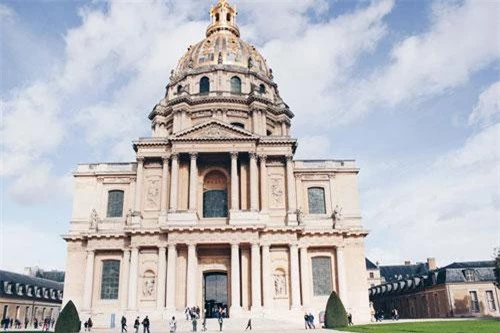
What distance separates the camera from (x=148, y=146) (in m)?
39.3

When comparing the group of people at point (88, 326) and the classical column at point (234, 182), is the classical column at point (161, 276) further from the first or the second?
the classical column at point (234, 182)

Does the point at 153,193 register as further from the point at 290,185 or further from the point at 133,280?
the point at 290,185

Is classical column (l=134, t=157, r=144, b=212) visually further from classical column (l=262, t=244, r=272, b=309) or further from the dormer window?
the dormer window

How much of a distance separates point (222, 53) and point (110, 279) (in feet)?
92.5

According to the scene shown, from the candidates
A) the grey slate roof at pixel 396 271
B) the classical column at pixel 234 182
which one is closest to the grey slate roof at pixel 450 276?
the grey slate roof at pixel 396 271

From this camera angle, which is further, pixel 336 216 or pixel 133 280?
pixel 336 216

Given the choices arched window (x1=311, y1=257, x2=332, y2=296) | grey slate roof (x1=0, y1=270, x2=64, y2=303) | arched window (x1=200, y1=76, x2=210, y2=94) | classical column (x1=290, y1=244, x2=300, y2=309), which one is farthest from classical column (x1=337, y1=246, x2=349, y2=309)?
grey slate roof (x1=0, y1=270, x2=64, y2=303)

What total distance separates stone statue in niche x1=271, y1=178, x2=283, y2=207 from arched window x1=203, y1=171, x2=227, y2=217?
4.16m

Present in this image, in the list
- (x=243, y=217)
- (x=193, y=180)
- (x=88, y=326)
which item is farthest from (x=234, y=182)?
(x=88, y=326)

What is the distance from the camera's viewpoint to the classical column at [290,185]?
3775 centimetres

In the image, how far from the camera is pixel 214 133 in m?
38.9

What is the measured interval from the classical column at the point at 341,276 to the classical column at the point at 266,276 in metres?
5.44

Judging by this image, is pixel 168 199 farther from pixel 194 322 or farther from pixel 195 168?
pixel 194 322

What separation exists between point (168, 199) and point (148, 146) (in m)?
4.76
